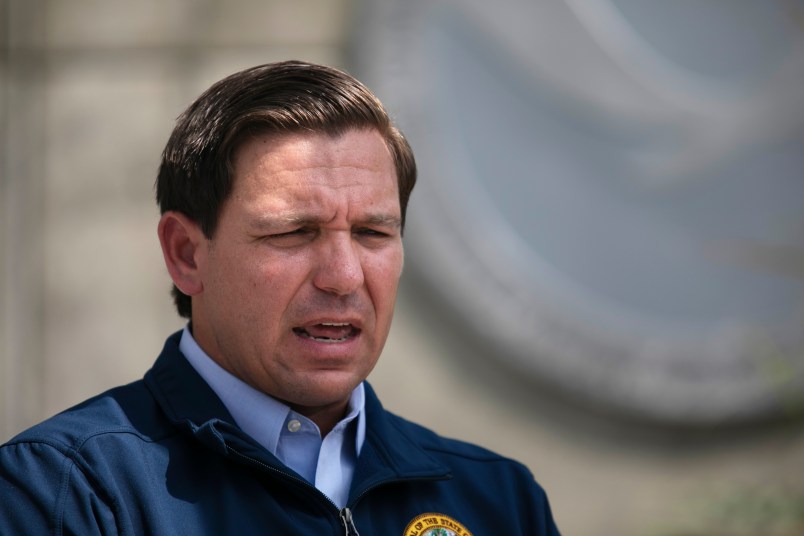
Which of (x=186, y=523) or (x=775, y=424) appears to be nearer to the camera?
(x=186, y=523)

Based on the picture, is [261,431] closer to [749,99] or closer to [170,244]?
[170,244]

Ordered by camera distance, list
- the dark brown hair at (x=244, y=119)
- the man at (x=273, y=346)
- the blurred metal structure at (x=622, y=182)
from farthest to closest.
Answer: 1. the blurred metal structure at (x=622, y=182)
2. the dark brown hair at (x=244, y=119)
3. the man at (x=273, y=346)

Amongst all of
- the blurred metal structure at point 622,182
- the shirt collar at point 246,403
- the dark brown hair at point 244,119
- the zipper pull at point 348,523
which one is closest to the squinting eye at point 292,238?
the dark brown hair at point 244,119

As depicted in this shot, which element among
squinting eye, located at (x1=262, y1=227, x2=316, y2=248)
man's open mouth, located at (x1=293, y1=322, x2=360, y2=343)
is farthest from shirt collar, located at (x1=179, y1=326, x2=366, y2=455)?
squinting eye, located at (x1=262, y1=227, x2=316, y2=248)

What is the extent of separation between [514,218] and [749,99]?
0.94 metres

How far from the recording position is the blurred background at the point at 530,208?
13.5 feet

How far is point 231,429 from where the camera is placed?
1753mm

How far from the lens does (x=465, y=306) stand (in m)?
4.02

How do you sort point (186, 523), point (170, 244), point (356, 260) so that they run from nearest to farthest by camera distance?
point (186, 523), point (356, 260), point (170, 244)

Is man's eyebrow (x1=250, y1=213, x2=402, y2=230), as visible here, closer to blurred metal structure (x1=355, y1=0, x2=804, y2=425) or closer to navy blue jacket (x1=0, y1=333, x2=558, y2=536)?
navy blue jacket (x1=0, y1=333, x2=558, y2=536)

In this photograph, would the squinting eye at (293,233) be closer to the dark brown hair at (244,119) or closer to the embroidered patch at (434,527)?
the dark brown hair at (244,119)

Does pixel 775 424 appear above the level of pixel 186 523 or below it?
above

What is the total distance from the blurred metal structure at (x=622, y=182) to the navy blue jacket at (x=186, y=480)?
6.83 feet

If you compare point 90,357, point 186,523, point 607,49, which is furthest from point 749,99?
point 186,523
